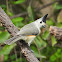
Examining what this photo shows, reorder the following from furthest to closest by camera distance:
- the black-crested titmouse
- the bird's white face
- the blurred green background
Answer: the blurred green background < the bird's white face < the black-crested titmouse

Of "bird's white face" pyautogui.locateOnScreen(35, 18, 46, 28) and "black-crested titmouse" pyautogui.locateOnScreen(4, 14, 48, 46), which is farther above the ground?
"bird's white face" pyautogui.locateOnScreen(35, 18, 46, 28)

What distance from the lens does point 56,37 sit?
2.33 meters

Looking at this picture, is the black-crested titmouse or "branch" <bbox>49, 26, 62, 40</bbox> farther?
"branch" <bbox>49, 26, 62, 40</bbox>

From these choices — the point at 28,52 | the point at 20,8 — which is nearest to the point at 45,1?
the point at 20,8

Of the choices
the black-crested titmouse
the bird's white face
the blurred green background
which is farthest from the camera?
the blurred green background

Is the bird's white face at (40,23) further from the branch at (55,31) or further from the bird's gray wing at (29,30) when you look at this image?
the branch at (55,31)

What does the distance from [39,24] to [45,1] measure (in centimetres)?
221

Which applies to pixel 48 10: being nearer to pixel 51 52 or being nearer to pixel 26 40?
pixel 51 52

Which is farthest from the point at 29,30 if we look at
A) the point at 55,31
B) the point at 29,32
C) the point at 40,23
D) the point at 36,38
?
the point at 55,31

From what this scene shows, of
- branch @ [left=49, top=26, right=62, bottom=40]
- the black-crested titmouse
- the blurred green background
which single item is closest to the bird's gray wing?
the black-crested titmouse

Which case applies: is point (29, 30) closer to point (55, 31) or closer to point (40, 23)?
point (40, 23)

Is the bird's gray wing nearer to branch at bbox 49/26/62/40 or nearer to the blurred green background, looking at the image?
the blurred green background

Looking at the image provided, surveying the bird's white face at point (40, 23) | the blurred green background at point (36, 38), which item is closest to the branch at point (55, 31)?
the blurred green background at point (36, 38)

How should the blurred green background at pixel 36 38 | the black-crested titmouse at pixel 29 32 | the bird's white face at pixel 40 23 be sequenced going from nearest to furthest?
1. the black-crested titmouse at pixel 29 32
2. the bird's white face at pixel 40 23
3. the blurred green background at pixel 36 38
